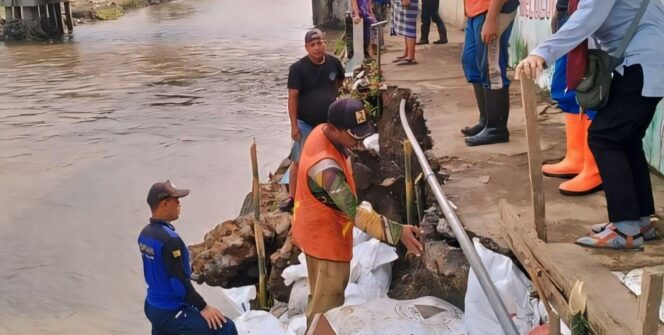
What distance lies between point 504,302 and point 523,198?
121 cm

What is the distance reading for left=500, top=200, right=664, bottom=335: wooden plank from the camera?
283 centimetres

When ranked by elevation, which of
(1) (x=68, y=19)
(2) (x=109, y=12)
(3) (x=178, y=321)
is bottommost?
(2) (x=109, y=12)

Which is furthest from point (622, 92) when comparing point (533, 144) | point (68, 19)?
point (68, 19)

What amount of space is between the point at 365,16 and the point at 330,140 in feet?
24.5

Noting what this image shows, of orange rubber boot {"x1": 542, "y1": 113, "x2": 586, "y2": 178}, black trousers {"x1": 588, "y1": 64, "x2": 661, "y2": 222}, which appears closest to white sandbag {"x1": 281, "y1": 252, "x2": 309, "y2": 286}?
orange rubber boot {"x1": 542, "y1": 113, "x2": 586, "y2": 178}

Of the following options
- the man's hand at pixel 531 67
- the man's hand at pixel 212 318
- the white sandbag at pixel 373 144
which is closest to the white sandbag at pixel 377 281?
the man's hand at pixel 212 318

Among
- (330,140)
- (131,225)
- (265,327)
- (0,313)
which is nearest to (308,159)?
(330,140)

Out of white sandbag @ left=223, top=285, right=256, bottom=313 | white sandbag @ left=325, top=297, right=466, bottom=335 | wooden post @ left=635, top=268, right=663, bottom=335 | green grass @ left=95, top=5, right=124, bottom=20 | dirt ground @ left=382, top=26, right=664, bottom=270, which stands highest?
wooden post @ left=635, top=268, right=663, bottom=335

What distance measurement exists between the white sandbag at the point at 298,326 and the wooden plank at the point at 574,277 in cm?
124

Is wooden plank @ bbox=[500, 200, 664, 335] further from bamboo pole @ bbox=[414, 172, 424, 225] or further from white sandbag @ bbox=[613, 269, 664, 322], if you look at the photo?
bamboo pole @ bbox=[414, 172, 424, 225]

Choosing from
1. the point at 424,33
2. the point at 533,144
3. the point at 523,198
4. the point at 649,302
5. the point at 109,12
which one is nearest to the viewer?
the point at 649,302

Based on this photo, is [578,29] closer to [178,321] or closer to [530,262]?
[530,262]

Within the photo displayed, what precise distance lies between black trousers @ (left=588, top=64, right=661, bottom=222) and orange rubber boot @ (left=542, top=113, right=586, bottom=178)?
104 cm

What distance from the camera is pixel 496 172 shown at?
5090 millimetres
